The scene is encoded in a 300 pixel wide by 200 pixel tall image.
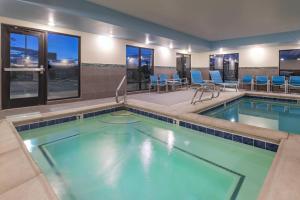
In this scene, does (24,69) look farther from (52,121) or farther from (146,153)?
(146,153)

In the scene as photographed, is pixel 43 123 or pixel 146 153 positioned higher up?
pixel 43 123

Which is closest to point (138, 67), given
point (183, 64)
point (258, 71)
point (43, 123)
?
point (183, 64)

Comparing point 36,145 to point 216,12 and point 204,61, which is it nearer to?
point 216,12

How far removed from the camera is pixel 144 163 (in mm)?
2332

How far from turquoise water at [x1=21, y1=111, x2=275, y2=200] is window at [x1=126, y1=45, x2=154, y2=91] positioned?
174 inches

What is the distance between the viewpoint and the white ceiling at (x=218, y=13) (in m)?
4.10

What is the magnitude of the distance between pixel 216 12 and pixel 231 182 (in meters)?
4.10

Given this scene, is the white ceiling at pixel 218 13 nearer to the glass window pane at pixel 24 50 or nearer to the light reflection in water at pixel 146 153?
the glass window pane at pixel 24 50

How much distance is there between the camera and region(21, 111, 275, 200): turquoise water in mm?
1790

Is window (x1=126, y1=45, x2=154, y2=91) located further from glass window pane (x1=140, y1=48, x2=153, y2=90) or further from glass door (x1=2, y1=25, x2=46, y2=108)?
glass door (x1=2, y1=25, x2=46, y2=108)

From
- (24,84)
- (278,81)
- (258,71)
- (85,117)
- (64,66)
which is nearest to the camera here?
(85,117)

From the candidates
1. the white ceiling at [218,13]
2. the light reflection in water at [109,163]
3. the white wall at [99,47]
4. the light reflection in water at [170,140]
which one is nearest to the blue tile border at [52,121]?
the light reflection in water at [109,163]

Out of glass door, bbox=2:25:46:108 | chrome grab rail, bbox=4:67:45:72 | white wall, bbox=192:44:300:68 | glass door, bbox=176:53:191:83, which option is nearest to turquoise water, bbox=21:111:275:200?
glass door, bbox=2:25:46:108

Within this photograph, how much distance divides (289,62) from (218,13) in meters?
5.83
